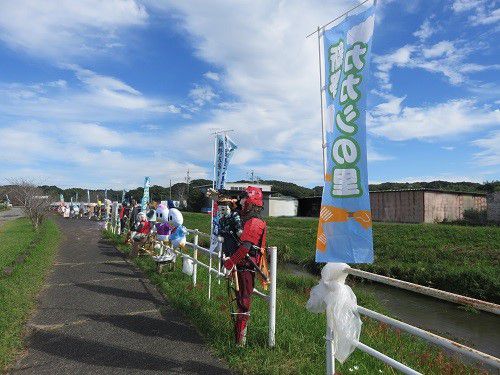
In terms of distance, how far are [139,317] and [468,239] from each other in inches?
699

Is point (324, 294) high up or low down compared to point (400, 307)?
up

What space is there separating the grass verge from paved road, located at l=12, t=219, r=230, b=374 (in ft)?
0.73

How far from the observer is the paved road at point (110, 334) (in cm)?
437

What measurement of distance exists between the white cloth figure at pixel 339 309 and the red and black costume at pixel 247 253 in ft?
3.70

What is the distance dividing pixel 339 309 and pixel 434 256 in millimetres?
15893

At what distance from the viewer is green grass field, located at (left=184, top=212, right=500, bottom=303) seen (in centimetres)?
1343

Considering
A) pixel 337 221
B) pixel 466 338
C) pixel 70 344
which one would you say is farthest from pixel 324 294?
pixel 466 338

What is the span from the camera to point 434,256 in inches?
691

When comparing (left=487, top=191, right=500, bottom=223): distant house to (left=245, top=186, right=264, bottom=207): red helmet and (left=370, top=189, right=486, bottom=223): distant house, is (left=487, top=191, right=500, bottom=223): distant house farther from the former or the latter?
(left=245, top=186, right=264, bottom=207): red helmet

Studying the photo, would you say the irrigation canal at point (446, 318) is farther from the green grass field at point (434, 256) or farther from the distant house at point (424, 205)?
the distant house at point (424, 205)

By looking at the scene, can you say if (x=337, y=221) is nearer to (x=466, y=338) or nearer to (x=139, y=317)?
(x=139, y=317)

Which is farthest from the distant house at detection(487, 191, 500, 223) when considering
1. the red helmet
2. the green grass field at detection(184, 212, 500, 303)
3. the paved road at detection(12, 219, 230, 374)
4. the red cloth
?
the red helmet

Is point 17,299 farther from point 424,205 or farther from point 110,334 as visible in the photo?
point 424,205

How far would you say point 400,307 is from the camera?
11328 mm
